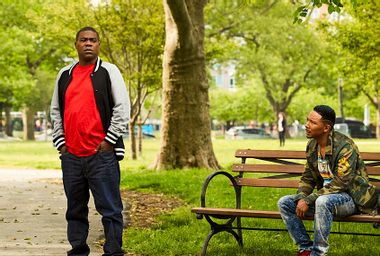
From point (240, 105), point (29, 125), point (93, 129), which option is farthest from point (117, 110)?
point (240, 105)

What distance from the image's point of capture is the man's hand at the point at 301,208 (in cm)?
636

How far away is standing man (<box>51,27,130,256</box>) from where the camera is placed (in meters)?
6.11

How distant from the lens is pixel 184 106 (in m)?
17.4

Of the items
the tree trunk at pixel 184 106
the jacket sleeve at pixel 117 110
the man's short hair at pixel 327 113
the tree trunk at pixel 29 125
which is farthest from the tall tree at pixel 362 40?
the tree trunk at pixel 29 125

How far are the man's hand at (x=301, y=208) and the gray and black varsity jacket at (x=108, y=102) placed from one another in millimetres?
1412

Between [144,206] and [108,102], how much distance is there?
544 centimetres

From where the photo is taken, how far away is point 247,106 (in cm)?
8550

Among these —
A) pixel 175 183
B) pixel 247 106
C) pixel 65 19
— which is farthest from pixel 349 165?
pixel 247 106

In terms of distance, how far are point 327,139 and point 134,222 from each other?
3808 mm

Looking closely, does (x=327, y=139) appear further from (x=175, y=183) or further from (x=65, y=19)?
(x=65, y=19)

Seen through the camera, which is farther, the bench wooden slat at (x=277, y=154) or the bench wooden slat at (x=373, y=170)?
the bench wooden slat at (x=277, y=154)

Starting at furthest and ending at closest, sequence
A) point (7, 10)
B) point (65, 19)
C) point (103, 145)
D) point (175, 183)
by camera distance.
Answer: point (7, 10) → point (65, 19) → point (175, 183) → point (103, 145)

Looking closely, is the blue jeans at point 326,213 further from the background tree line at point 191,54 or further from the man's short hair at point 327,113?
the background tree line at point 191,54

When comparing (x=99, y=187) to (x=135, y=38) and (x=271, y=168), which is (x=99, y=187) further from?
(x=135, y=38)
